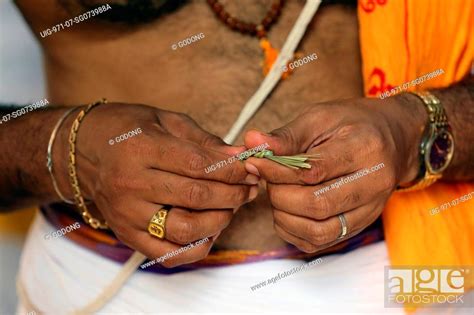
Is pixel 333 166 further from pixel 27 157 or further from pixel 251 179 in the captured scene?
pixel 27 157

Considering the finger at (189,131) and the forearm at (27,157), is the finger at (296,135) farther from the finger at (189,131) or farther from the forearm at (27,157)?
the forearm at (27,157)

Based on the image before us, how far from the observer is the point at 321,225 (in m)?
0.74

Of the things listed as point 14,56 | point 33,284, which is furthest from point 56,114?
point 14,56

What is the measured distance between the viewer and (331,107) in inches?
29.7

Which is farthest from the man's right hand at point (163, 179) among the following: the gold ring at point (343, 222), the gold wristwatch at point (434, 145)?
the gold wristwatch at point (434, 145)

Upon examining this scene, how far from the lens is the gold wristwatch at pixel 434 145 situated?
2.77 ft

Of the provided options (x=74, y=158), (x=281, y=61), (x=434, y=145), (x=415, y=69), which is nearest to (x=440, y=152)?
(x=434, y=145)

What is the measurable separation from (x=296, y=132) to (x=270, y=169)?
6cm

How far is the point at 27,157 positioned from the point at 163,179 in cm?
28

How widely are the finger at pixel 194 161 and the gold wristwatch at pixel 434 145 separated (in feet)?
0.81

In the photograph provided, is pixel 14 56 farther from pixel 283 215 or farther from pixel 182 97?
pixel 283 215

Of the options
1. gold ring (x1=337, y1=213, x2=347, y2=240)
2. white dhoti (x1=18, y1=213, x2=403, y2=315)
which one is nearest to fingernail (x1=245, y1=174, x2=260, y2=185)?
gold ring (x1=337, y1=213, x2=347, y2=240)

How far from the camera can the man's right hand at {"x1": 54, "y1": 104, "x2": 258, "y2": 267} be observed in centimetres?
72

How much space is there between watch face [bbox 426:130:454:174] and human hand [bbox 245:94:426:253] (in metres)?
0.08
